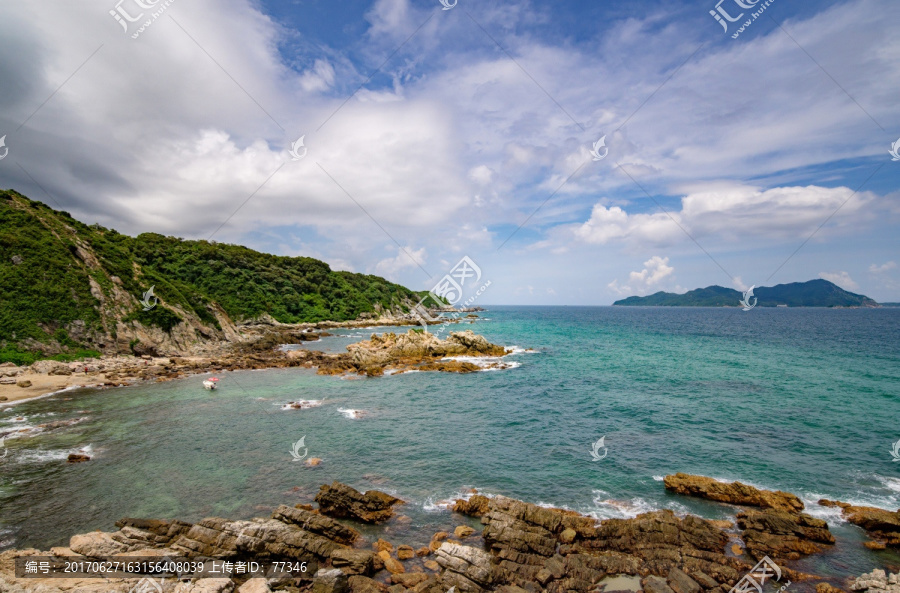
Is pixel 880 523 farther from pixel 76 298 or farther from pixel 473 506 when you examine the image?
pixel 76 298

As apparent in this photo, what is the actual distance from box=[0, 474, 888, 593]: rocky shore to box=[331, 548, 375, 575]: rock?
0.03m

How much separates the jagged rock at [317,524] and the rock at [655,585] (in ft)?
29.3

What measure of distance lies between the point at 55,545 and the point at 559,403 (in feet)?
92.9

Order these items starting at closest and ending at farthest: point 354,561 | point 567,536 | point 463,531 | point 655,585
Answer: point 655,585, point 354,561, point 567,536, point 463,531

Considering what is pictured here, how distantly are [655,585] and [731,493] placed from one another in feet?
26.2

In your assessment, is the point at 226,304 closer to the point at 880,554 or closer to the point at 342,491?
the point at 342,491

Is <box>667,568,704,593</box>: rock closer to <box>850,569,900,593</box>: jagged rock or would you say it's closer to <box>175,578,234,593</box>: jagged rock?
<box>850,569,900,593</box>: jagged rock

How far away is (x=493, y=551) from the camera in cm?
1239

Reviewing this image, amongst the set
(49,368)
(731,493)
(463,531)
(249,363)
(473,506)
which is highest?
(49,368)

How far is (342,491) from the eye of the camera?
49.0 ft

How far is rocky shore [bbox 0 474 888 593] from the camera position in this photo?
33.8 ft

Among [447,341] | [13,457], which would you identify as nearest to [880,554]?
[13,457]

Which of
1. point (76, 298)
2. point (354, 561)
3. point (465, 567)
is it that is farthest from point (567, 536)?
point (76, 298)

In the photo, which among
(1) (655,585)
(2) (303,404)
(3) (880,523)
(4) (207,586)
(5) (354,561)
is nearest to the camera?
(4) (207,586)
